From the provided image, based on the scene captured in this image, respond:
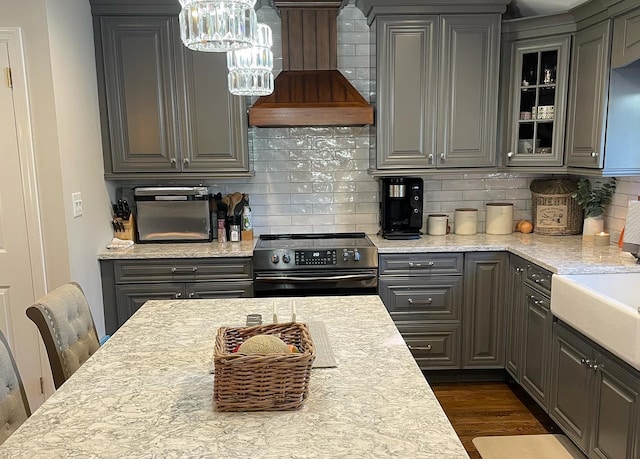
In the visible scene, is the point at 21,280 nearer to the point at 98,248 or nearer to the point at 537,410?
the point at 98,248

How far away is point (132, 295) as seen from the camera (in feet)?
11.0

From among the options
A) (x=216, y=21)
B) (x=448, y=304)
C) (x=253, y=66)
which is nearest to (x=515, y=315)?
(x=448, y=304)

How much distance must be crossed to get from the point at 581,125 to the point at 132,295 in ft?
9.87

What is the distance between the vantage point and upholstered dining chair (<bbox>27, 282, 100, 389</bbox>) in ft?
5.85

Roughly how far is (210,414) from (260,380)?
0.16 meters

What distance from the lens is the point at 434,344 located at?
11.4ft

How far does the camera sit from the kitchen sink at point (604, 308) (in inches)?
79.0

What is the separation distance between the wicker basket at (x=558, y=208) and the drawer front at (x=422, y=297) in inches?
32.4

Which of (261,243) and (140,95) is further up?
(140,95)

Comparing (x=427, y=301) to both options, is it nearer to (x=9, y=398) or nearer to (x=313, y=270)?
(x=313, y=270)

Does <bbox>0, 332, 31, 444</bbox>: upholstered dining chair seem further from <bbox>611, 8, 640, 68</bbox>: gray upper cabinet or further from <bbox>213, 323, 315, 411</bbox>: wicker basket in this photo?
<bbox>611, 8, 640, 68</bbox>: gray upper cabinet

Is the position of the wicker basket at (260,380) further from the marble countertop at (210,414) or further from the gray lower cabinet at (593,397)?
the gray lower cabinet at (593,397)

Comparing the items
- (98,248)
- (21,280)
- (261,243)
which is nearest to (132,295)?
(98,248)

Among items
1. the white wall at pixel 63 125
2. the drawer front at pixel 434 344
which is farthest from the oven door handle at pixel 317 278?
the white wall at pixel 63 125
